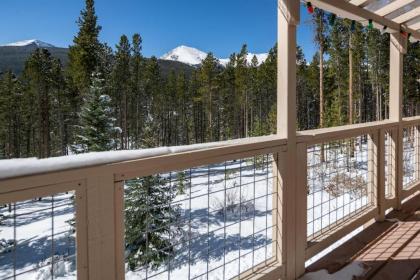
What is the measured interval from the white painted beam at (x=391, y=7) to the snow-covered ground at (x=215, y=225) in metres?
1.22

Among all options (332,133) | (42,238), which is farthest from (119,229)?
(332,133)

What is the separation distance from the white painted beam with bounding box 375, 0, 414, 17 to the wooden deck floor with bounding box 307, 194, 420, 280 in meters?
1.75

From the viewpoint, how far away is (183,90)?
29719 millimetres

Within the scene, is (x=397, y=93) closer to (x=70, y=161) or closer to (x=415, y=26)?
(x=415, y=26)

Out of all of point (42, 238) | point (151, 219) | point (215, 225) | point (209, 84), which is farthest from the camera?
point (209, 84)

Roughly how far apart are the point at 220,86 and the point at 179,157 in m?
25.9

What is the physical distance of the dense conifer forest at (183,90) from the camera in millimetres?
16556

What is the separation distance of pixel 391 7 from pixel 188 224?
2348 millimetres

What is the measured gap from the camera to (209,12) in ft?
160

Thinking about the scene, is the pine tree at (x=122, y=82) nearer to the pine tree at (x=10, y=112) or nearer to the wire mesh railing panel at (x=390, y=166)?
the pine tree at (x=10, y=112)

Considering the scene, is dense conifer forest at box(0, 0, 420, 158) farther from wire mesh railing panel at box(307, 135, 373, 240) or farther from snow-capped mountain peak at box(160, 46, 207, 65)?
A: snow-capped mountain peak at box(160, 46, 207, 65)

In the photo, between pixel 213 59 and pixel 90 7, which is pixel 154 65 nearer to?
pixel 213 59

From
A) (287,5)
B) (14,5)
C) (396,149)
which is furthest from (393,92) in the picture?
(14,5)

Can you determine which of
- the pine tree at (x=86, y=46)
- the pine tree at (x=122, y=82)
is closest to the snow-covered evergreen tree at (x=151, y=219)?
the pine tree at (x=86, y=46)
